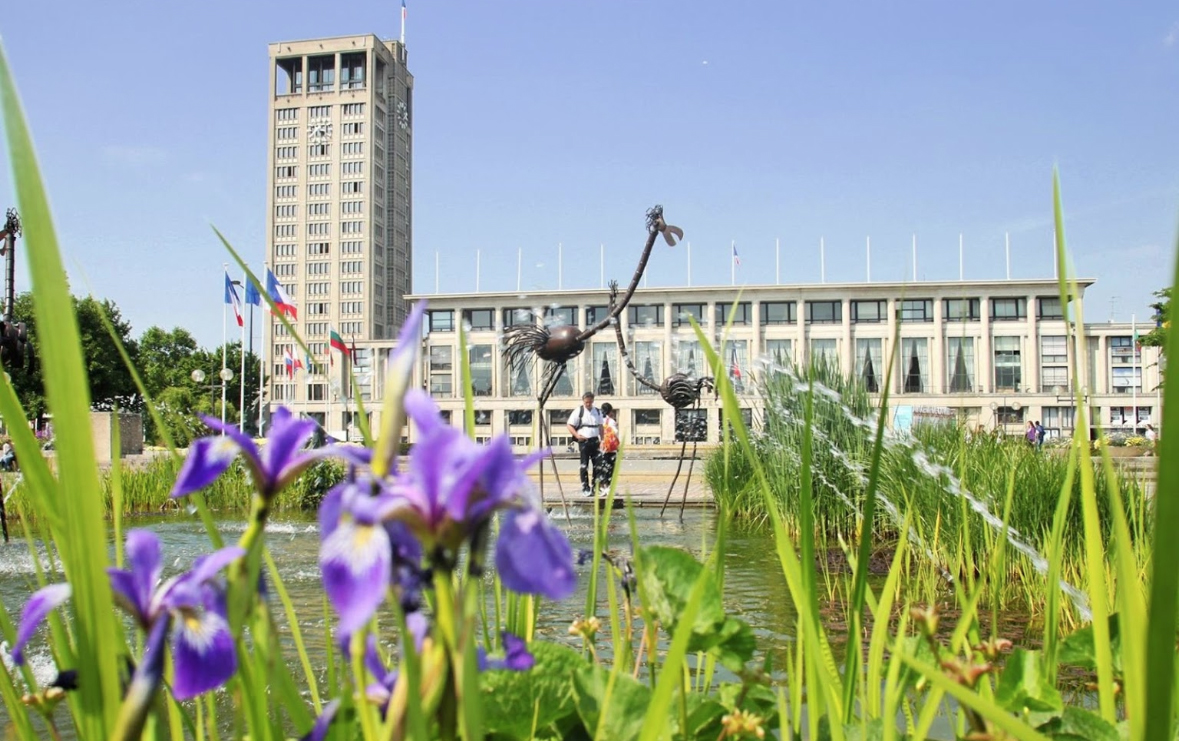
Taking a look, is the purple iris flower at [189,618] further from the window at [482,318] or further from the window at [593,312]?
the window at [482,318]

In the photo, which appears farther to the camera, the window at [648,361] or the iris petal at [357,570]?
the window at [648,361]

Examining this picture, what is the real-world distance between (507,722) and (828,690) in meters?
0.35

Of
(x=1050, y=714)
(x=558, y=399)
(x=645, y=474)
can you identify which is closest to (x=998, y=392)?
(x=558, y=399)

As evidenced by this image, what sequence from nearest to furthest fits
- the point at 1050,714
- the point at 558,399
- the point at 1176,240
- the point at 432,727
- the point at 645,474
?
the point at 1176,240 → the point at 432,727 → the point at 1050,714 → the point at 645,474 → the point at 558,399

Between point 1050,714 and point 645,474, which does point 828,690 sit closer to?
point 1050,714

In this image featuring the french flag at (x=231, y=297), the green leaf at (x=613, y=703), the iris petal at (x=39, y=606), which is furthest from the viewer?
the french flag at (x=231, y=297)

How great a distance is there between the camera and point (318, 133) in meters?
103

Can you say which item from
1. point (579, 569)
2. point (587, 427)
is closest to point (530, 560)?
point (579, 569)

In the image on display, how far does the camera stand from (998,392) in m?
60.1

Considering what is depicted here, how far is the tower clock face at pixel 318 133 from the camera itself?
102 m

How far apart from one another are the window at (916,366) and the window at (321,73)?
70.6 m

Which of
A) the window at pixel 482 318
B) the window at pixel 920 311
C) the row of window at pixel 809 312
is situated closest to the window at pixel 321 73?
the row of window at pixel 809 312

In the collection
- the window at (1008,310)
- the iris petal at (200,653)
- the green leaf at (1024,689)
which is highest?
the window at (1008,310)

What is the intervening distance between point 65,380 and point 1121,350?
228ft
